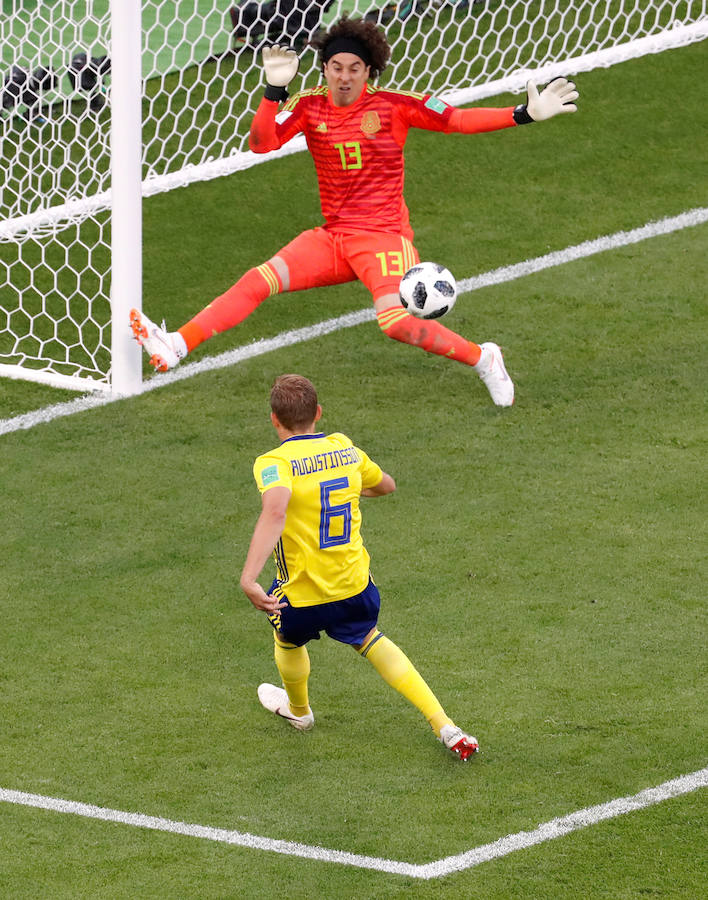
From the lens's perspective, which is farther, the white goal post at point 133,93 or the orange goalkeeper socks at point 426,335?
the white goal post at point 133,93

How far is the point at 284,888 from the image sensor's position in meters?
4.63

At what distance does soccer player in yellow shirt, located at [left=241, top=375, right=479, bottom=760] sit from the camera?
4.99 metres

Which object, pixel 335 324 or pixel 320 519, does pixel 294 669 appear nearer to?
pixel 320 519

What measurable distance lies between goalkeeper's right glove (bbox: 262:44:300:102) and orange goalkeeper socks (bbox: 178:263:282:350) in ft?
2.85

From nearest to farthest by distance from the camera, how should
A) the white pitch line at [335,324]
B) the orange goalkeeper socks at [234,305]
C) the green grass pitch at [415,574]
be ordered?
the green grass pitch at [415,574], the orange goalkeeper socks at [234,305], the white pitch line at [335,324]

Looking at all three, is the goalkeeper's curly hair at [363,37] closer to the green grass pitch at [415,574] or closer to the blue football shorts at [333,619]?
the green grass pitch at [415,574]

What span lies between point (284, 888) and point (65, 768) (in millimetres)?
1011

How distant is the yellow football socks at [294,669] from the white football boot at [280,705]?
76 mm

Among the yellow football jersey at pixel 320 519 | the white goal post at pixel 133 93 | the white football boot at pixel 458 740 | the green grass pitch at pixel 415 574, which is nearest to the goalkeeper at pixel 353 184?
the green grass pitch at pixel 415 574

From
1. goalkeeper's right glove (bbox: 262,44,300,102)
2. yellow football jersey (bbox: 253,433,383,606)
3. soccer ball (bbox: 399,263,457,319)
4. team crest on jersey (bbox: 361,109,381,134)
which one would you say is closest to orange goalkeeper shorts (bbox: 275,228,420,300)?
soccer ball (bbox: 399,263,457,319)

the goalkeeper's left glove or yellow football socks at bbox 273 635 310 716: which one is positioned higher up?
the goalkeeper's left glove

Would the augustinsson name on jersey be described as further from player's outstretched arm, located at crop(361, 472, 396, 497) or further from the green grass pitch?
the green grass pitch

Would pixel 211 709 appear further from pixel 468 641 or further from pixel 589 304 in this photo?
pixel 589 304

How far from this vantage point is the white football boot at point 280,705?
548 centimetres
